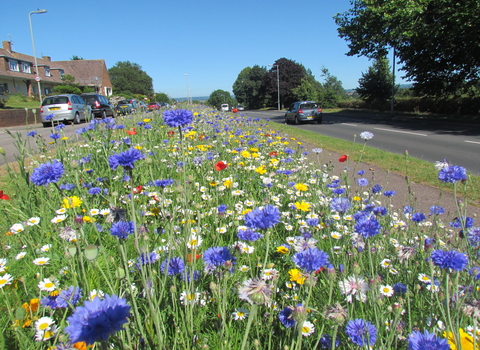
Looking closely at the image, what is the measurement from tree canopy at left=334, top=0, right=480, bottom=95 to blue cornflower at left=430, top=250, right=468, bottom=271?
16168mm

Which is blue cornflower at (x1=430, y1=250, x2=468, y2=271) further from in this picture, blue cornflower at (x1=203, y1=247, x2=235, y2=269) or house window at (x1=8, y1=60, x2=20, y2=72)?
house window at (x1=8, y1=60, x2=20, y2=72)

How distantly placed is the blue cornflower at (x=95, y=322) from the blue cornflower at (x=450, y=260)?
107 cm

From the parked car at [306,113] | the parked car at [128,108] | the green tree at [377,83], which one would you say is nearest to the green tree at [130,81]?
the green tree at [377,83]

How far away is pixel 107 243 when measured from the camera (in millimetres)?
2326

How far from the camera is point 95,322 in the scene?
2.17ft

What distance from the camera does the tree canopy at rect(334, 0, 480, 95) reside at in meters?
14.3

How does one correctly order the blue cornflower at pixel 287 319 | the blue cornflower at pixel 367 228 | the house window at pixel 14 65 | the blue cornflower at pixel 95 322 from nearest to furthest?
the blue cornflower at pixel 95 322 < the blue cornflower at pixel 287 319 < the blue cornflower at pixel 367 228 < the house window at pixel 14 65

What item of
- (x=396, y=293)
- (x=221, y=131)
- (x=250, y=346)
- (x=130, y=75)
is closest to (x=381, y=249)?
(x=396, y=293)

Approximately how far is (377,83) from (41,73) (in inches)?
1780

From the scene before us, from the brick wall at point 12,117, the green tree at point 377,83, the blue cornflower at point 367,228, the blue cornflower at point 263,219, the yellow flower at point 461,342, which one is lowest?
the yellow flower at point 461,342

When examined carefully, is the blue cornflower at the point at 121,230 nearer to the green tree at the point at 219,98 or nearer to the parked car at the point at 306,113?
the parked car at the point at 306,113

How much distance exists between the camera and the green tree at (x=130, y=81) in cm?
7081

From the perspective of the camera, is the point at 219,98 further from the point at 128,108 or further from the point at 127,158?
the point at 127,158

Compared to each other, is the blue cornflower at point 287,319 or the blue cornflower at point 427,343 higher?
the blue cornflower at point 427,343
